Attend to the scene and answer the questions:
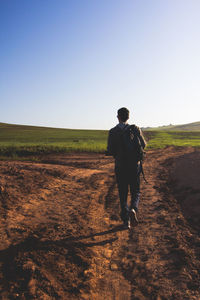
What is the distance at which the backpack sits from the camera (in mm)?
4523

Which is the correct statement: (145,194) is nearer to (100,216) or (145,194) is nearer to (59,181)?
(100,216)

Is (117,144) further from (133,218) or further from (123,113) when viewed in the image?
(133,218)

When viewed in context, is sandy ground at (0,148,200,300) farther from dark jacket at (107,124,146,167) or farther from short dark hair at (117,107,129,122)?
short dark hair at (117,107,129,122)

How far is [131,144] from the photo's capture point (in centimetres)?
456

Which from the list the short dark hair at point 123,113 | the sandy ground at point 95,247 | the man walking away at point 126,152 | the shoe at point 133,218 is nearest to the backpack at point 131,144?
the man walking away at point 126,152

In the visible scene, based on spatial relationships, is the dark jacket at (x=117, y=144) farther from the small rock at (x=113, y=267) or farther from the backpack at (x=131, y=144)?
the small rock at (x=113, y=267)

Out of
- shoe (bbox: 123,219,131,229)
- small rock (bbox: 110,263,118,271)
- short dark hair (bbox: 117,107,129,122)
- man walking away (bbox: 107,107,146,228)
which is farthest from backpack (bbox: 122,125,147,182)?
small rock (bbox: 110,263,118,271)

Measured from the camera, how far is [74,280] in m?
3.16

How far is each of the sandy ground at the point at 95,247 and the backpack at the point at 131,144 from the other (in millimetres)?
1549

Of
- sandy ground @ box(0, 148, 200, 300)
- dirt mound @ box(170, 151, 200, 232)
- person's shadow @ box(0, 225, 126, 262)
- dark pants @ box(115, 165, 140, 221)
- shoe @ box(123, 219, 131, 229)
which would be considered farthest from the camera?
dirt mound @ box(170, 151, 200, 232)

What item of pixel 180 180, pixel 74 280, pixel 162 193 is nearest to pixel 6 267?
pixel 74 280

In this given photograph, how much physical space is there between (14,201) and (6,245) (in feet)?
8.78

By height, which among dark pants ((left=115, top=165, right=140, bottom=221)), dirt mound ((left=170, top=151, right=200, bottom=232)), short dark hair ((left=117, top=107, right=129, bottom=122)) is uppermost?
short dark hair ((left=117, top=107, right=129, bottom=122))

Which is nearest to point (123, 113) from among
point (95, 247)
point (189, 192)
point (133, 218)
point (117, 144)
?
point (117, 144)
